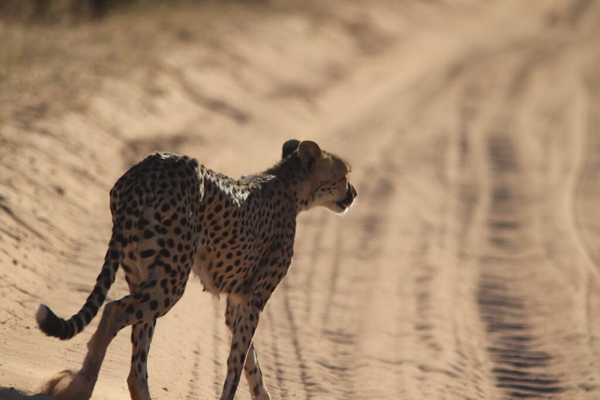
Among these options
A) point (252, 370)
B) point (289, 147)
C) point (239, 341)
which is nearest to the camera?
point (239, 341)

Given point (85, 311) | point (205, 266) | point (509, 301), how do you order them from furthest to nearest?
point (509, 301) < point (205, 266) < point (85, 311)

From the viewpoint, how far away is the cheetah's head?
23.9ft

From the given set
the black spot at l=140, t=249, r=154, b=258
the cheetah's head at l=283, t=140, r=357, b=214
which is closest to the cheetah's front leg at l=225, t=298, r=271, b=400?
the cheetah's head at l=283, t=140, r=357, b=214

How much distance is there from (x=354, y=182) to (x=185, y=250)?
778 centimetres

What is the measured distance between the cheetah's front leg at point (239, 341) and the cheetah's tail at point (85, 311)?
3.95 ft

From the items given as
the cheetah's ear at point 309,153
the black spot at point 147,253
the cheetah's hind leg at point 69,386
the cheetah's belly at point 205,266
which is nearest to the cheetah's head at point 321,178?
the cheetah's ear at point 309,153

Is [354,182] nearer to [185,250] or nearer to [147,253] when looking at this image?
[185,250]

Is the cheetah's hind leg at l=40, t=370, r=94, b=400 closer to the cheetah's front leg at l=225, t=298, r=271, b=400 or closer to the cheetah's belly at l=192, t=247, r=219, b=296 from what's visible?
the cheetah's belly at l=192, t=247, r=219, b=296

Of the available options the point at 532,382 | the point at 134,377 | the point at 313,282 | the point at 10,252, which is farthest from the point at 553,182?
the point at 134,377

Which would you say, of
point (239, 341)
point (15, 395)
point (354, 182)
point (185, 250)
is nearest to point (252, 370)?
point (239, 341)

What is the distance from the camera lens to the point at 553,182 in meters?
14.2

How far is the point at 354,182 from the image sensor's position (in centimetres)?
1312

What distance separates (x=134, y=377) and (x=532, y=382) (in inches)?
149

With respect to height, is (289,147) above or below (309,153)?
above
